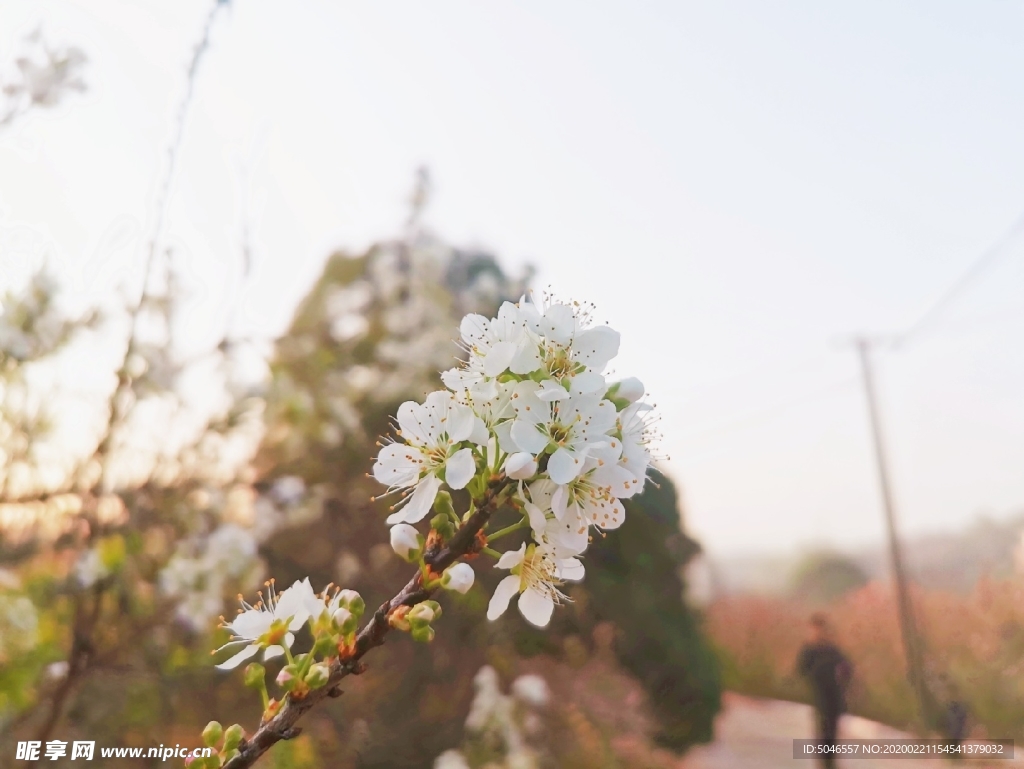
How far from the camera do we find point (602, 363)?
336 mm

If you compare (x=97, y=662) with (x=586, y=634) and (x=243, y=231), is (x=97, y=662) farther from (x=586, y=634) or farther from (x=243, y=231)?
(x=586, y=634)

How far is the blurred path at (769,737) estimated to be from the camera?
1438mm

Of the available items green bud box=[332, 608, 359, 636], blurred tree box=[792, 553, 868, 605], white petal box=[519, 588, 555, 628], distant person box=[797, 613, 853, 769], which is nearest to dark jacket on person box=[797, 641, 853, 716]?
distant person box=[797, 613, 853, 769]

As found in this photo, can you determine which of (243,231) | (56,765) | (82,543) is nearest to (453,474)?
(243,231)

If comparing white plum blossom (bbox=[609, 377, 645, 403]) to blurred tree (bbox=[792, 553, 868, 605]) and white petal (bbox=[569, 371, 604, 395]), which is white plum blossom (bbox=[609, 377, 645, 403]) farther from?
blurred tree (bbox=[792, 553, 868, 605])

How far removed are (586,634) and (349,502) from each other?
641mm

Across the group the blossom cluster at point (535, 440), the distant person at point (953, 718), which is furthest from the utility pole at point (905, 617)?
the blossom cluster at point (535, 440)

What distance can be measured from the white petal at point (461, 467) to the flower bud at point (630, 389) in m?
0.09

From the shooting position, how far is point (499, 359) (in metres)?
0.32

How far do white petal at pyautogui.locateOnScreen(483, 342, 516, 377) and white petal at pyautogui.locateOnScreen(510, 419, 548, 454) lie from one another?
3 cm

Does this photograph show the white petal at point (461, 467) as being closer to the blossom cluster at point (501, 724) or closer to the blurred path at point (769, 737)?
the blossom cluster at point (501, 724)

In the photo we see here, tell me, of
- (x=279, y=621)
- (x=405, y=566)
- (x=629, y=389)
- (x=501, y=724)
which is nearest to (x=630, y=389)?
(x=629, y=389)

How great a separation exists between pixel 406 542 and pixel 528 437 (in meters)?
0.08

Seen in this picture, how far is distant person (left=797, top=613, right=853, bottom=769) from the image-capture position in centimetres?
143
